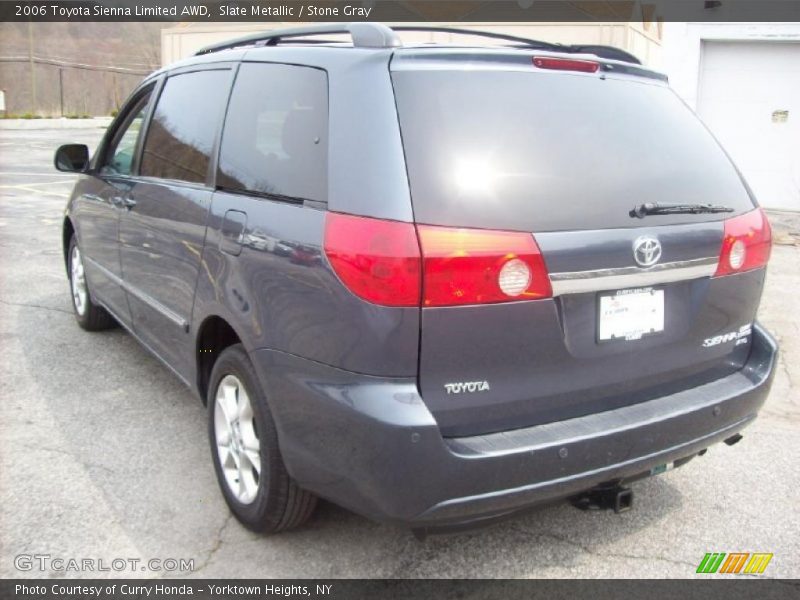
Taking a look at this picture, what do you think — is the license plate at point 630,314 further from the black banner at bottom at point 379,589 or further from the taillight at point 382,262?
the black banner at bottom at point 379,589

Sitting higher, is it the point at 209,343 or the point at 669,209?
the point at 669,209

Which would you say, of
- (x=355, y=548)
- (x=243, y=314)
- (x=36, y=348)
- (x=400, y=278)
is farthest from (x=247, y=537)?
(x=36, y=348)

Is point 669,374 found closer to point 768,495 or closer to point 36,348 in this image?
point 768,495

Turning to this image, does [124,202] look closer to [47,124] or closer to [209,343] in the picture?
[209,343]

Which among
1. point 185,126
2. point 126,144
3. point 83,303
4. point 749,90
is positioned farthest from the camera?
point 749,90

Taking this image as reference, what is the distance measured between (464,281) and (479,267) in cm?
6

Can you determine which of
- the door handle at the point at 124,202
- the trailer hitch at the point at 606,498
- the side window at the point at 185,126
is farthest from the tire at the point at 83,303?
the trailer hitch at the point at 606,498

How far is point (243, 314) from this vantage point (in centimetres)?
268

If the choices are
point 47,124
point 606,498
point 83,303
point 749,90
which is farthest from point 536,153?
point 47,124

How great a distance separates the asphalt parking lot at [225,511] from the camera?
2.73 m

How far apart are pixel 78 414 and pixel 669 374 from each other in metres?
2.91

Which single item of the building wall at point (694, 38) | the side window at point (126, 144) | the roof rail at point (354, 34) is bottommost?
the side window at point (126, 144)

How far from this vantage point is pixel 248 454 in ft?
9.29

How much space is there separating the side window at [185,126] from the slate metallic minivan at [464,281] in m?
0.20
